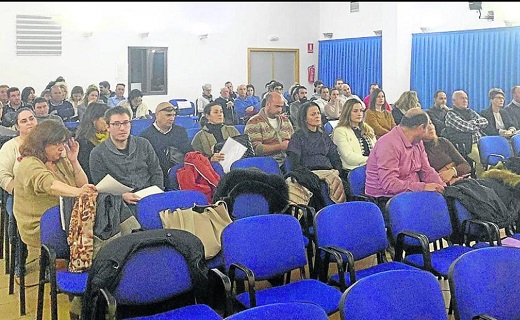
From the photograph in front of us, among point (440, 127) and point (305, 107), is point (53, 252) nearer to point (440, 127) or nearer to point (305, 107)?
point (305, 107)

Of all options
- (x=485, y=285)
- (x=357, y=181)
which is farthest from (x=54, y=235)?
(x=357, y=181)

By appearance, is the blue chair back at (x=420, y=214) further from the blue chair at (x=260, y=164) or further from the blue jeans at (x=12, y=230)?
the blue jeans at (x=12, y=230)

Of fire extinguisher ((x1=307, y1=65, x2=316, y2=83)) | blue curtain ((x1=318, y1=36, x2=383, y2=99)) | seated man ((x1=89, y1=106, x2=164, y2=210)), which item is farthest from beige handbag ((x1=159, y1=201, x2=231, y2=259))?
blue curtain ((x1=318, y1=36, x2=383, y2=99))

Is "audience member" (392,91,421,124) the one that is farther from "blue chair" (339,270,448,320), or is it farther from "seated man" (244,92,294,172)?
"blue chair" (339,270,448,320)

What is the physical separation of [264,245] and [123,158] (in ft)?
4.70

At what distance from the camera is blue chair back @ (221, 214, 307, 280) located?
308 cm

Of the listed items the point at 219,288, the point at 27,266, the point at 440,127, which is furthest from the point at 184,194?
the point at 440,127

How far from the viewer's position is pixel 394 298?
2.34 meters

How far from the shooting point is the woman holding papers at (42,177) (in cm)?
381

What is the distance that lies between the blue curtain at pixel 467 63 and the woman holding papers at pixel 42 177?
115 inches

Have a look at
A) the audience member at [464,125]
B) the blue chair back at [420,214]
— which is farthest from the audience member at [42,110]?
the audience member at [464,125]

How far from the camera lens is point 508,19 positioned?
4742 millimetres

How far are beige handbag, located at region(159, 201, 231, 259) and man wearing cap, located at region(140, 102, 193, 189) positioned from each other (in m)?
0.64

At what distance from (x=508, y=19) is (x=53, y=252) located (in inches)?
148
